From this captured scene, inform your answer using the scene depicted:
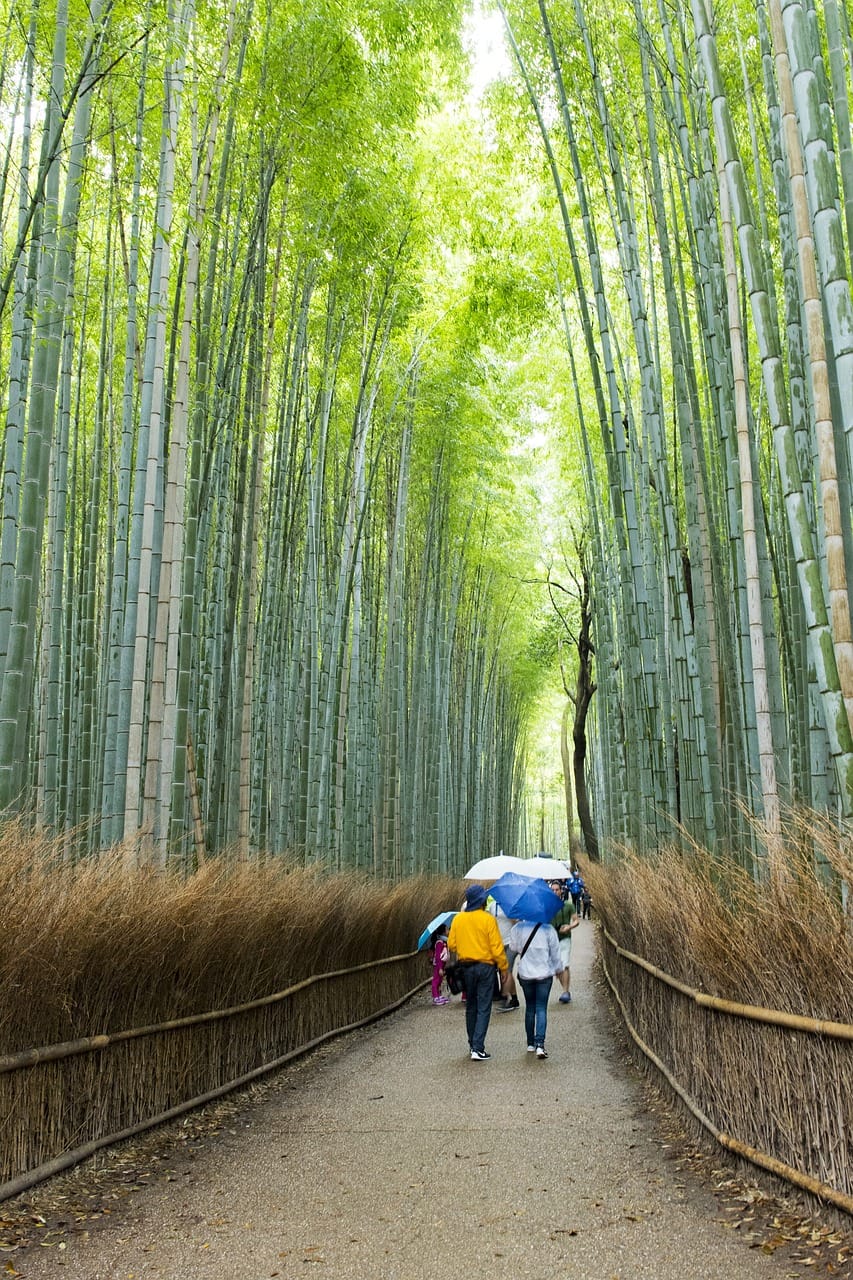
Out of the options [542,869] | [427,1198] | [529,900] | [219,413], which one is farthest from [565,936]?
[427,1198]

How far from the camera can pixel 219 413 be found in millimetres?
5750

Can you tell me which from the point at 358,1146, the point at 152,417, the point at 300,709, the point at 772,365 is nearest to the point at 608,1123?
the point at 358,1146

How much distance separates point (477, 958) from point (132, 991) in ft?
6.99

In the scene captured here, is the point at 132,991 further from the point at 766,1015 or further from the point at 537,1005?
the point at 537,1005

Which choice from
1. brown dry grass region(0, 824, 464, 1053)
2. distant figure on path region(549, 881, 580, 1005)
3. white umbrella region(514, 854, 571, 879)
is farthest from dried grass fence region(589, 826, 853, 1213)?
white umbrella region(514, 854, 571, 879)

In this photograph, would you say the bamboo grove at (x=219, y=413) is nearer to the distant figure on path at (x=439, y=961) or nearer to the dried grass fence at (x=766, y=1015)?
the distant figure on path at (x=439, y=961)

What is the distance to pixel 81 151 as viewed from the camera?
391 cm

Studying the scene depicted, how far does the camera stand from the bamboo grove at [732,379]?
106 inches

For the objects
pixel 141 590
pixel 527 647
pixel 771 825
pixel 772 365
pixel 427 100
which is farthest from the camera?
pixel 527 647

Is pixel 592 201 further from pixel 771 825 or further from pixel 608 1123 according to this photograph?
pixel 608 1123

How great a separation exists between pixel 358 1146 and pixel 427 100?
6625 mm

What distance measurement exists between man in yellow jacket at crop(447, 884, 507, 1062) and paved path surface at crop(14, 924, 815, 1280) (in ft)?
1.65

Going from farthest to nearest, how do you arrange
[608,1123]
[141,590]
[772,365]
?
[141,590]
[608,1123]
[772,365]

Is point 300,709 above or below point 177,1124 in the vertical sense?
above
